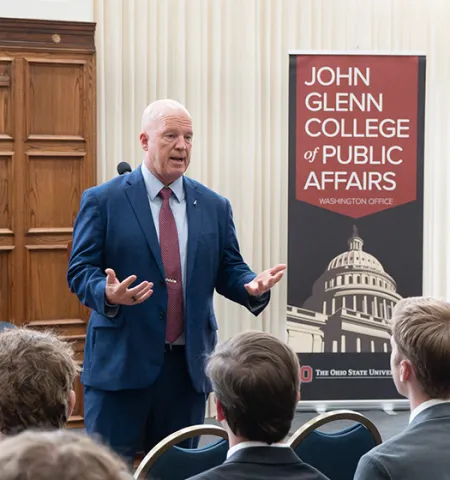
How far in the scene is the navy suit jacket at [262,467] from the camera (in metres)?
1.51

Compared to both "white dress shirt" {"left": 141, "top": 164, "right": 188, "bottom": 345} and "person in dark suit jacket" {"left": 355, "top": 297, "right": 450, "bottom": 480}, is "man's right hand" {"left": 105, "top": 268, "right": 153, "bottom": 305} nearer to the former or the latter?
"white dress shirt" {"left": 141, "top": 164, "right": 188, "bottom": 345}

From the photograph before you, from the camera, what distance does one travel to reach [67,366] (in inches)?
61.6

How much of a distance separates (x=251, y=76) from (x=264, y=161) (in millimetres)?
621

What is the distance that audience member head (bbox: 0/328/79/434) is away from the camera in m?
1.47

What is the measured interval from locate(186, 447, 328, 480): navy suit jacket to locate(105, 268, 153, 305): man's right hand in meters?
0.97

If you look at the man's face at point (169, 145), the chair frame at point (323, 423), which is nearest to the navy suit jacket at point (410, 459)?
the chair frame at point (323, 423)

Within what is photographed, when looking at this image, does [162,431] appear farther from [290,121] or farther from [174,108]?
[290,121]

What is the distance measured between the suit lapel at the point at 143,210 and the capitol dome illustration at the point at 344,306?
9.59ft

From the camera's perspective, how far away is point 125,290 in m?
2.47

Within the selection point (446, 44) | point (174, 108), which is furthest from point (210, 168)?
point (174, 108)

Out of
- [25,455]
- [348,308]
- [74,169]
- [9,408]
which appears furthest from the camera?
[348,308]

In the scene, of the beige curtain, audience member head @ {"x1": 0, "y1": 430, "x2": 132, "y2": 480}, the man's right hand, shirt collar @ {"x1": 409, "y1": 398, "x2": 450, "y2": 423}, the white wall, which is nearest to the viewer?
audience member head @ {"x1": 0, "y1": 430, "x2": 132, "y2": 480}

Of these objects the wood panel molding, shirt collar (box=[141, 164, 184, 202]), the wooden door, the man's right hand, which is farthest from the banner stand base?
the man's right hand

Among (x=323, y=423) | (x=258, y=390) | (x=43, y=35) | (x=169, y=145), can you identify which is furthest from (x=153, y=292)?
(x=43, y=35)
